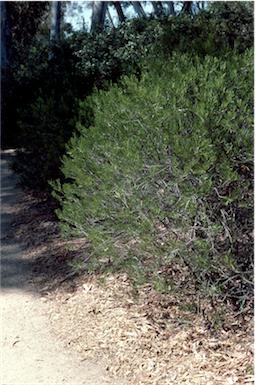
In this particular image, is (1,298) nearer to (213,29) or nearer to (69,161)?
(69,161)

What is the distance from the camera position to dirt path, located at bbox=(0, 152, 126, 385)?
3812 mm

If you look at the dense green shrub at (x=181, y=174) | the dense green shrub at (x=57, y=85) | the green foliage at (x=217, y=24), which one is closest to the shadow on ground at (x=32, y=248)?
the dense green shrub at (x=57, y=85)

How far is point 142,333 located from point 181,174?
1346 mm

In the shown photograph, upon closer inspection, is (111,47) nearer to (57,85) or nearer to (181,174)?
(57,85)

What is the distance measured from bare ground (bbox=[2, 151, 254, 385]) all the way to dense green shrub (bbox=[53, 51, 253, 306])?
377 mm

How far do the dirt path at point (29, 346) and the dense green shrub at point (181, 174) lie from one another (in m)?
0.82

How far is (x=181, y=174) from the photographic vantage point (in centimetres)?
332

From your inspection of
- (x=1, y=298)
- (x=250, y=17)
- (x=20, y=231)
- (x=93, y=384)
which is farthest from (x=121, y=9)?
(x=93, y=384)

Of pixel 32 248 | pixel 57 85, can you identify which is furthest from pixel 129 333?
pixel 57 85

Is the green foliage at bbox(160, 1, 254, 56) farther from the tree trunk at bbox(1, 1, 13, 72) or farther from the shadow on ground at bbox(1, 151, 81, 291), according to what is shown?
the tree trunk at bbox(1, 1, 13, 72)

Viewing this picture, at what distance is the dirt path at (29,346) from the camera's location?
12.5 ft

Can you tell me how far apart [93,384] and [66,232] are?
49.8 inches

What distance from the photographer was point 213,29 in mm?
7707

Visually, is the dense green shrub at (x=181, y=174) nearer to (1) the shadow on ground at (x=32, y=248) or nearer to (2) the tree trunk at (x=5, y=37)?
(1) the shadow on ground at (x=32, y=248)
